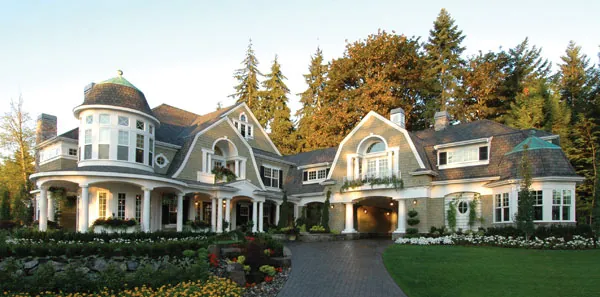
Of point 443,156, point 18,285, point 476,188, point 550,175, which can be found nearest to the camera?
point 18,285

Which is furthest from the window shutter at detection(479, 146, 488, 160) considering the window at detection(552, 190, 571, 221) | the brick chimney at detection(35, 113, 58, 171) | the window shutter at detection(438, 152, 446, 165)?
the brick chimney at detection(35, 113, 58, 171)

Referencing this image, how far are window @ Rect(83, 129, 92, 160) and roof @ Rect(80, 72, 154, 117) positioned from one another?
134cm

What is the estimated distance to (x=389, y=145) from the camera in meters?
25.4

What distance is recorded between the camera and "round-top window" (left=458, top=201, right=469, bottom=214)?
74.3 feet

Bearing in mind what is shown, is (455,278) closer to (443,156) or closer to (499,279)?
(499,279)

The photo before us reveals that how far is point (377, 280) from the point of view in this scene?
11.1 meters

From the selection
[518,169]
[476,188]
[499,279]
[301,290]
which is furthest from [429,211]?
[301,290]

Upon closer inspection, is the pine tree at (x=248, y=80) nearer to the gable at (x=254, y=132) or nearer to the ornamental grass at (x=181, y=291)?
the gable at (x=254, y=132)

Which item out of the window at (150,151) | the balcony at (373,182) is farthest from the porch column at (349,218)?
the window at (150,151)

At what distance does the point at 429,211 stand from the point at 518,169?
5700 mm

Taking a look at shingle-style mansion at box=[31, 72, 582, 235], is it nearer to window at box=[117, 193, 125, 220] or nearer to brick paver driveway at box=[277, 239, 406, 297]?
window at box=[117, 193, 125, 220]

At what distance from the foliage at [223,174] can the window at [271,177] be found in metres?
4.80

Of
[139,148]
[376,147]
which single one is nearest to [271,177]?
[376,147]

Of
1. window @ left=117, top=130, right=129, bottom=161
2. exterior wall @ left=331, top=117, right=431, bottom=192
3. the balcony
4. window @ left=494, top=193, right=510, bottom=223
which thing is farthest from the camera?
the balcony
